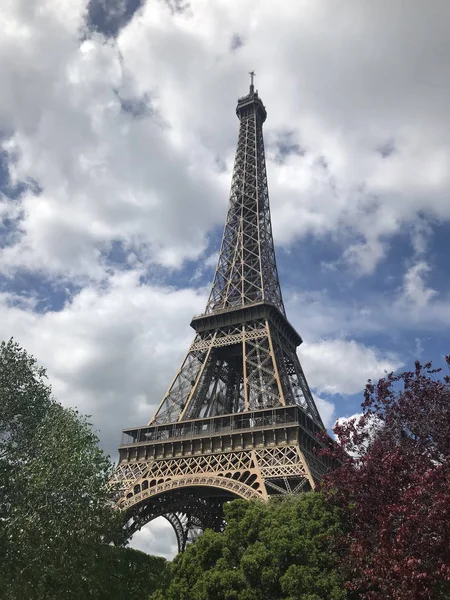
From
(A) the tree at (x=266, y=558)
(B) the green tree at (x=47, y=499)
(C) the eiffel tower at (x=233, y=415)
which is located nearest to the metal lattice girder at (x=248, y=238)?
(C) the eiffel tower at (x=233, y=415)

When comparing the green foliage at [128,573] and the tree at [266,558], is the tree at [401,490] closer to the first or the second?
the tree at [266,558]

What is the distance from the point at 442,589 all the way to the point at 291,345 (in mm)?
32168

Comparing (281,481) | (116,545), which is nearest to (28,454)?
(116,545)

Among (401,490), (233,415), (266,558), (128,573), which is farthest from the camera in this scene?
(233,415)

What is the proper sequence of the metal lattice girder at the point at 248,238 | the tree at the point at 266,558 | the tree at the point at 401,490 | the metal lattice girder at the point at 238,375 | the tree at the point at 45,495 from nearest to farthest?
1. the tree at the point at 401,490
2. the tree at the point at 45,495
3. the tree at the point at 266,558
4. the metal lattice girder at the point at 238,375
5. the metal lattice girder at the point at 248,238

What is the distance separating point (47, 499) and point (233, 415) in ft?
63.3

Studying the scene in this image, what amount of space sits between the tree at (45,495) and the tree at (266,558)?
520 cm

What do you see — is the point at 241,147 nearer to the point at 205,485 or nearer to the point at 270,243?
the point at 270,243

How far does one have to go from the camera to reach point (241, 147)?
200ft

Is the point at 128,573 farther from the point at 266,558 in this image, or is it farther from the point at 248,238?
the point at 248,238

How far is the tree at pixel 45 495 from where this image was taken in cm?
1659

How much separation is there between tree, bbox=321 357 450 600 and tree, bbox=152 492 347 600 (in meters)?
1.68

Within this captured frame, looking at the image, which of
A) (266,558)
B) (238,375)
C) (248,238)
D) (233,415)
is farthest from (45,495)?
(248,238)

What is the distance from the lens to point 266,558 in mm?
21297
